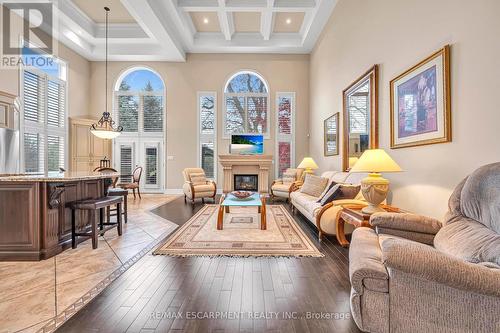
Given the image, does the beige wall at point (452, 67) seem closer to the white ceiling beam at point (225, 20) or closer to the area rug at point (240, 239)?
the area rug at point (240, 239)

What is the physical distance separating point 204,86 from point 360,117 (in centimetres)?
557

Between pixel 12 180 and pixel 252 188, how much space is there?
597 centimetres

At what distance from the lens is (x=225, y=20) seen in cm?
662

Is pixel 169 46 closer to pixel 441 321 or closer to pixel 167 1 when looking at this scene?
pixel 167 1

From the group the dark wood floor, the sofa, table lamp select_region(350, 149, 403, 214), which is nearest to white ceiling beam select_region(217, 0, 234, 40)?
table lamp select_region(350, 149, 403, 214)

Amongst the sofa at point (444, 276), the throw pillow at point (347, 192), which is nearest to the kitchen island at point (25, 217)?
the sofa at point (444, 276)

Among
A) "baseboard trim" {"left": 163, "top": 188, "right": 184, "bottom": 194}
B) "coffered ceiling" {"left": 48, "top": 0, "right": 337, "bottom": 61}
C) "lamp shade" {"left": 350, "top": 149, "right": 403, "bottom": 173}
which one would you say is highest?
"coffered ceiling" {"left": 48, "top": 0, "right": 337, "bottom": 61}

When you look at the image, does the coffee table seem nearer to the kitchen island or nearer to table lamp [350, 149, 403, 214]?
table lamp [350, 149, 403, 214]

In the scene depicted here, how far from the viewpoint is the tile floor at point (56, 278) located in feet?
5.97

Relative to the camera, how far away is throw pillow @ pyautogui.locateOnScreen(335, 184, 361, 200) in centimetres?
354

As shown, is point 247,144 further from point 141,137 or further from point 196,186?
point 141,137

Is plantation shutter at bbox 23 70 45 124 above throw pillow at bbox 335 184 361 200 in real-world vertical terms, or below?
above

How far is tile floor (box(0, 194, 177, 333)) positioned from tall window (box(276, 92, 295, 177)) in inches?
213

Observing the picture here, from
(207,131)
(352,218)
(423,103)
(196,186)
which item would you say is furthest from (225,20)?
(352,218)
